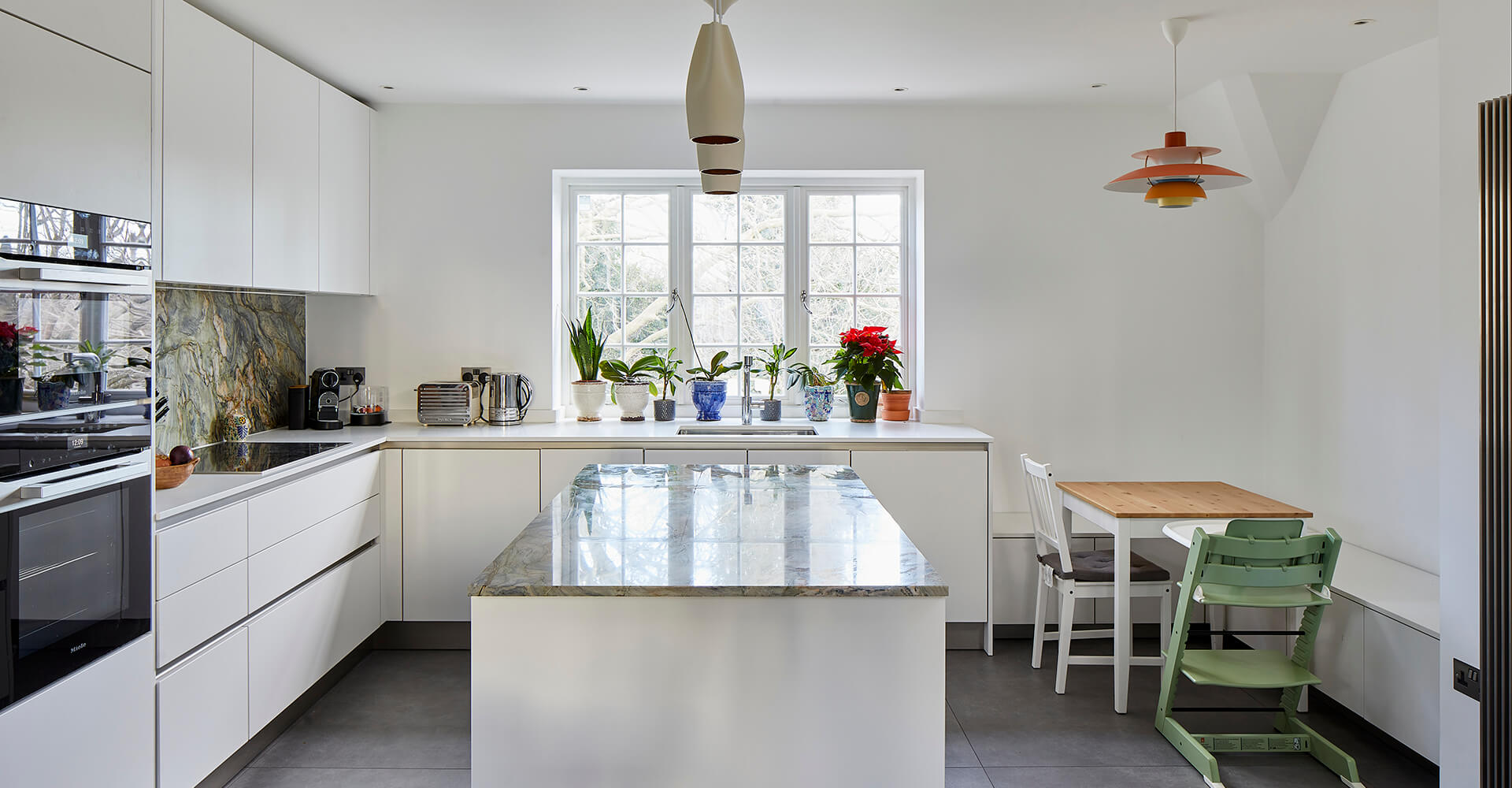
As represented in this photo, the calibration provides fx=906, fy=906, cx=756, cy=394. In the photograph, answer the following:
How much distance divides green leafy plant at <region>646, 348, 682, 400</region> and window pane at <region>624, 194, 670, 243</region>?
60 cm

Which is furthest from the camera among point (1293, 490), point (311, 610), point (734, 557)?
point (1293, 490)

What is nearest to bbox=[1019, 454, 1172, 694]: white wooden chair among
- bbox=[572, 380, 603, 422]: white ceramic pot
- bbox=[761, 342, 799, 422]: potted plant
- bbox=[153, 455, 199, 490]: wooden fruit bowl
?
bbox=[761, 342, 799, 422]: potted plant

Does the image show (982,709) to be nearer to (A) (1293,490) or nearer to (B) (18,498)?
(A) (1293,490)

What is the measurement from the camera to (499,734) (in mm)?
1746

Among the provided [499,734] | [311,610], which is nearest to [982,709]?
[499,734]

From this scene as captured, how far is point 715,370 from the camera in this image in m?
4.52

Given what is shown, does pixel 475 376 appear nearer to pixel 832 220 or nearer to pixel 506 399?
pixel 506 399

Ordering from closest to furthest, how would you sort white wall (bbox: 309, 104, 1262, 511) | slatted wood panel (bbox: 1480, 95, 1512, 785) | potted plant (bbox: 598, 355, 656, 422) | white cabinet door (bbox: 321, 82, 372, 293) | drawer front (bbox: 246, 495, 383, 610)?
slatted wood panel (bbox: 1480, 95, 1512, 785), drawer front (bbox: 246, 495, 383, 610), white cabinet door (bbox: 321, 82, 372, 293), white wall (bbox: 309, 104, 1262, 511), potted plant (bbox: 598, 355, 656, 422)

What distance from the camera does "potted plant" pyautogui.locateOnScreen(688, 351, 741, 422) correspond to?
442 cm

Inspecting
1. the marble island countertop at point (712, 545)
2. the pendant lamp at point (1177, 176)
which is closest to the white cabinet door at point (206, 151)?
the marble island countertop at point (712, 545)

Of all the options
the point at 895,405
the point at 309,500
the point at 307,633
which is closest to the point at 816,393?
the point at 895,405

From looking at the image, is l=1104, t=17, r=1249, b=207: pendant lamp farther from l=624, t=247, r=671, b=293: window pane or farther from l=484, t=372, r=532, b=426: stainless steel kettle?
l=484, t=372, r=532, b=426: stainless steel kettle

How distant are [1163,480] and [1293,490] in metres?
0.55

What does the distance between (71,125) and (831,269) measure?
334 cm
